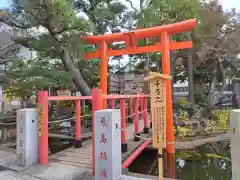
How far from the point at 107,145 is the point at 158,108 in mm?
1265

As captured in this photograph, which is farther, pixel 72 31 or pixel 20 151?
pixel 72 31

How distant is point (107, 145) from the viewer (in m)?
3.90

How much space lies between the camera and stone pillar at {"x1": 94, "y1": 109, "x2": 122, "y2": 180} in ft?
12.7

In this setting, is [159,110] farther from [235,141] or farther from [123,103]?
[123,103]

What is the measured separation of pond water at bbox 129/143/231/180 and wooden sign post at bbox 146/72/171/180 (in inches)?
132

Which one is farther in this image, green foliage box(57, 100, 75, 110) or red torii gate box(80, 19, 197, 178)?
→ green foliage box(57, 100, 75, 110)

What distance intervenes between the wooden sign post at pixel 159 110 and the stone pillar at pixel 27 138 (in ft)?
10.4

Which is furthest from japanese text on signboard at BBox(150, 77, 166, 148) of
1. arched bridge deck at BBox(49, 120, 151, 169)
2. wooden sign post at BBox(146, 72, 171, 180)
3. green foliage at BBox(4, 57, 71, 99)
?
green foliage at BBox(4, 57, 71, 99)

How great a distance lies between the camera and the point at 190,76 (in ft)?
44.9

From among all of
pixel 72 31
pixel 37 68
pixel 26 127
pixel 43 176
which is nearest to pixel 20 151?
pixel 26 127

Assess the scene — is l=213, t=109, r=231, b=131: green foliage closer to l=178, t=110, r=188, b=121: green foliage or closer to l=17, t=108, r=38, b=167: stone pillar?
l=178, t=110, r=188, b=121: green foliage

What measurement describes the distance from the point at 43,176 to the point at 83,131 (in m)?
5.21

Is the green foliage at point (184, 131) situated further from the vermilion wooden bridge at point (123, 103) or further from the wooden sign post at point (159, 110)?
the wooden sign post at point (159, 110)

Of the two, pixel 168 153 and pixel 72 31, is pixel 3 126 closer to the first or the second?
pixel 72 31
